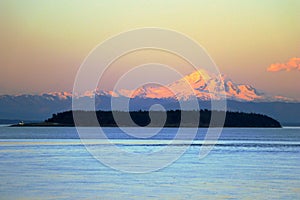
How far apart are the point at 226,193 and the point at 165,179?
6.34 metres

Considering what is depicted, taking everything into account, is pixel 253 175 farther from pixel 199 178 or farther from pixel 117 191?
pixel 117 191

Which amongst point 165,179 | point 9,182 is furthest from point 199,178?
point 9,182

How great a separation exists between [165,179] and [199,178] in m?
1.76

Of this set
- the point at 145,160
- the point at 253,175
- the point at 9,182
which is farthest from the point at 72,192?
the point at 145,160

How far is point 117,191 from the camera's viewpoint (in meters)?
30.2

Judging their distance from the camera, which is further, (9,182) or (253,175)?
(253,175)

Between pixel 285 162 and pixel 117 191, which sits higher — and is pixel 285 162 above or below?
above

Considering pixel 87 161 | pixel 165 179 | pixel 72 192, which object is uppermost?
pixel 87 161

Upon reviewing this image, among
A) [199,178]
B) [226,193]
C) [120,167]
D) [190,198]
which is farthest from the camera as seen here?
[120,167]

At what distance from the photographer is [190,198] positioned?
27969mm

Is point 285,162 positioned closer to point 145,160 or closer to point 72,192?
point 145,160

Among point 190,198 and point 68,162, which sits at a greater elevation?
point 68,162

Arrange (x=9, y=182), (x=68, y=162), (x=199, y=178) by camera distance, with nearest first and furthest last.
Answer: (x=9, y=182) → (x=199, y=178) → (x=68, y=162)

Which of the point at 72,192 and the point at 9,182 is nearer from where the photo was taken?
the point at 72,192
